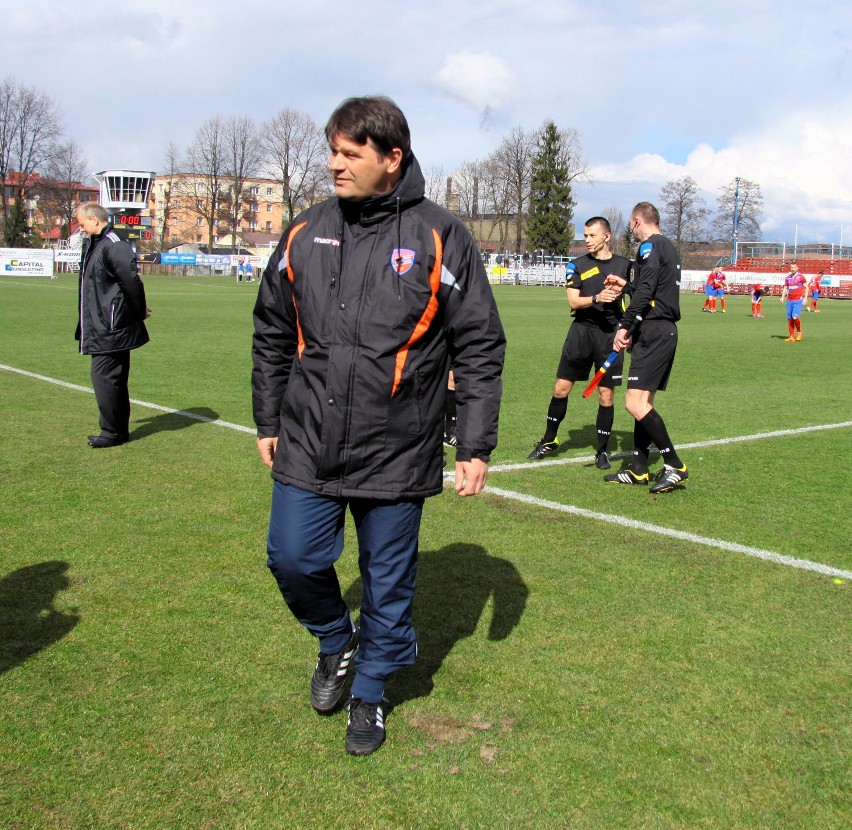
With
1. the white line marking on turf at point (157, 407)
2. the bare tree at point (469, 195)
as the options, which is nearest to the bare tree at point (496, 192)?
the bare tree at point (469, 195)

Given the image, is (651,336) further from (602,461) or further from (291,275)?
(291,275)

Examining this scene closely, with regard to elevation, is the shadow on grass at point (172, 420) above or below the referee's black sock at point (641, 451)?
below

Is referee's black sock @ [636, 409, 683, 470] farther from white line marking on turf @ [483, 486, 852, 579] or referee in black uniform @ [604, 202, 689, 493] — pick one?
white line marking on turf @ [483, 486, 852, 579]

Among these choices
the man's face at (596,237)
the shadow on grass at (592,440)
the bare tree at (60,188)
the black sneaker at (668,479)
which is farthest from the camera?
the bare tree at (60,188)

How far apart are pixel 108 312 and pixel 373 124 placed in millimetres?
5748

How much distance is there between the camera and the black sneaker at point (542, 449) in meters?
7.97

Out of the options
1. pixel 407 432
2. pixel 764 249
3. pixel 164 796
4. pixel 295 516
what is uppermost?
pixel 764 249

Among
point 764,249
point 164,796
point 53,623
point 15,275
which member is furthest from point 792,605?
point 764,249

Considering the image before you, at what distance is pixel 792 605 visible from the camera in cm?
450

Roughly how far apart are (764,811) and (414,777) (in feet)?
3.52

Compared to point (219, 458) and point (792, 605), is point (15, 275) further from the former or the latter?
point (792, 605)

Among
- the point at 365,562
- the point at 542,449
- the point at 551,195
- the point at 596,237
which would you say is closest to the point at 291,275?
the point at 365,562

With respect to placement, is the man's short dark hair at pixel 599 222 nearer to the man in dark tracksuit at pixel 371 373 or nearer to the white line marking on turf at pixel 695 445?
the white line marking on turf at pixel 695 445

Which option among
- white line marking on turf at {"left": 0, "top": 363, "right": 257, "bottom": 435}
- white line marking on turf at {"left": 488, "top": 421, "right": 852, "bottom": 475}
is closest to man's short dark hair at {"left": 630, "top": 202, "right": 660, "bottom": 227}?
white line marking on turf at {"left": 488, "top": 421, "right": 852, "bottom": 475}
